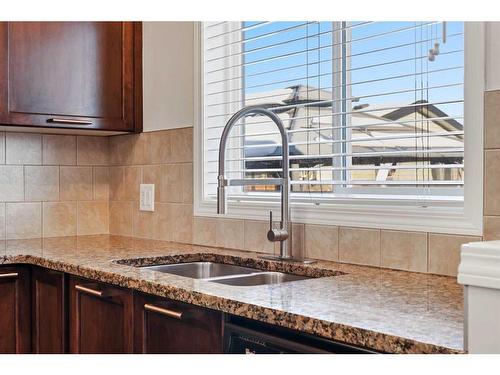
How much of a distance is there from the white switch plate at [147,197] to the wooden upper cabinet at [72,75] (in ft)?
0.91

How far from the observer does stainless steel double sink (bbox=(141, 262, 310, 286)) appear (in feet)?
7.38

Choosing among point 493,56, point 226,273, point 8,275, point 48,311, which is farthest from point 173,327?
point 493,56

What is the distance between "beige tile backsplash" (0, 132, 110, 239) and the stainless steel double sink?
40.3 inches

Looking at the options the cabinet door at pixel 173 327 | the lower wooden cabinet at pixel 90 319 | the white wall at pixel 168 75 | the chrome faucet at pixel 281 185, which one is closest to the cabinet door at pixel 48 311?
the lower wooden cabinet at pixel 90 319

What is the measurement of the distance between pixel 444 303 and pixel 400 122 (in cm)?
77

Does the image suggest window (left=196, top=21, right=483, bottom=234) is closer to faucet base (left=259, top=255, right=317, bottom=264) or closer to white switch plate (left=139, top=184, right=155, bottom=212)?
faucet base (left=259, top=255, right=317, bottom=264)

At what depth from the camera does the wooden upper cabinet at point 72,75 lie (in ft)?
9.19

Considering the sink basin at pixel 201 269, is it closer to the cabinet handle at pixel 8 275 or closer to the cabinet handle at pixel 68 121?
the cabinet handle at pixel 8 275

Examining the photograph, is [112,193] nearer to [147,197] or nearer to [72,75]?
[147,197]

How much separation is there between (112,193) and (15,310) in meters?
1.02

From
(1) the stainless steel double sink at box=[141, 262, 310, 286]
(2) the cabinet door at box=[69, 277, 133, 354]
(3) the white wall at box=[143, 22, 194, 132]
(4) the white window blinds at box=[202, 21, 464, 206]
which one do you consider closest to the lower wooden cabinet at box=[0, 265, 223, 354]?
(2) the cabinet door at box=[69, 277, 133, 354]

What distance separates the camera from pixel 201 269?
253 cm
